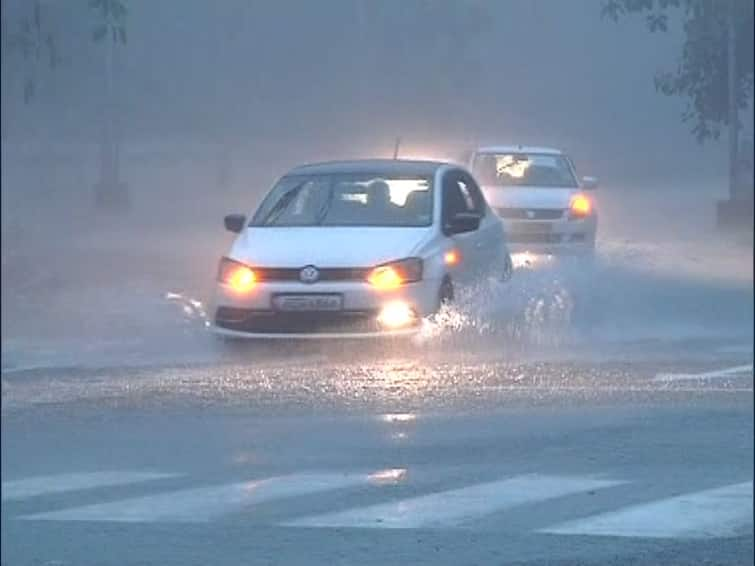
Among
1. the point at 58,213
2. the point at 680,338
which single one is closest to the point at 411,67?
the point at 680,338

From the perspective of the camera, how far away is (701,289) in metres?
21.7

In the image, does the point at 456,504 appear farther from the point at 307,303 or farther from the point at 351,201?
the point at 307,303

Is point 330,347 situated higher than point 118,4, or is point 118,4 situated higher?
point 118,4

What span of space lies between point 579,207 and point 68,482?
2962mm

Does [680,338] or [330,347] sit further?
[680,338]

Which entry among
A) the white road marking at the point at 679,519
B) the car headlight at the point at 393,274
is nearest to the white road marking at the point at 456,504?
the white road marking at the point at 679,519

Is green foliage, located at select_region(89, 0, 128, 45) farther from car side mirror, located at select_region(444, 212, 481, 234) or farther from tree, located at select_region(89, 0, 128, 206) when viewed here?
car side mirror, located at select_region(444, 212, 481, 234)

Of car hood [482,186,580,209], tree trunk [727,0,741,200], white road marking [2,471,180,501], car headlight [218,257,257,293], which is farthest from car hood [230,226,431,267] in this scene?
tree trunk [727,0,741,200]

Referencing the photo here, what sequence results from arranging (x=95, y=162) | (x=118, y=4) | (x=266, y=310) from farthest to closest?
(x=95, y=162)
(x=266, y=310)
(x=118, y=4)

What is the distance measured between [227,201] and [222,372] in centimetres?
1634

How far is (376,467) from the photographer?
9.79 metres

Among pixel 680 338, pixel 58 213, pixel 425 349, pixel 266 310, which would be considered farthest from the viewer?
pixel 58 213

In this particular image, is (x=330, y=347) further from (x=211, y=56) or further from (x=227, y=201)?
(x=227, y=201)

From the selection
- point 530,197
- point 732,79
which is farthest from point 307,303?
point 732,79
